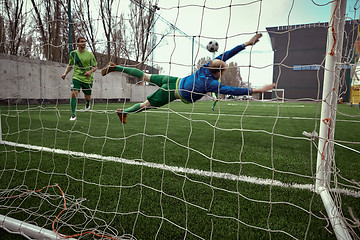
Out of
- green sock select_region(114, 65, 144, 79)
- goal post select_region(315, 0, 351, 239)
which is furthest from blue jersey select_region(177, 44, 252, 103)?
goal post select_region(315, 0, 351, 239)

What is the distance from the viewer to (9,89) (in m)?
7.52

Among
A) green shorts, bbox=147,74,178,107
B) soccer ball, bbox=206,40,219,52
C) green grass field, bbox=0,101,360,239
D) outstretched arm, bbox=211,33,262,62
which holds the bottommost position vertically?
green grass field, bbox=0,101,360,239

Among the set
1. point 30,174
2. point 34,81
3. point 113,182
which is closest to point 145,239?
point 113,182

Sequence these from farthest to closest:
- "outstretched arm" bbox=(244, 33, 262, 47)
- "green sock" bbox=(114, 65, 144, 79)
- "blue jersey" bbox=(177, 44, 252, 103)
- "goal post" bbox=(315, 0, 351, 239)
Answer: "green sock" bbox=(114, 65, 144, 79), "blue jersey" bbox=(177, 44, 252, 103), "outstretched arm" bbox=(244, 33, 262, 47), "goal post" bbox=(315, 0, 351, 239)

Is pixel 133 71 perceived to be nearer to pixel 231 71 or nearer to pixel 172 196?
pixel 231 71

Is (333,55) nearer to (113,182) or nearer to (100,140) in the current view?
(113,182)

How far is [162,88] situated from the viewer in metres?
1.88

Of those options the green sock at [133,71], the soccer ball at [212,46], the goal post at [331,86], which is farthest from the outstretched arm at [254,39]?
the green sock at [133,71]

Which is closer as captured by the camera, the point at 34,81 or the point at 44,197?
the point at 44,197

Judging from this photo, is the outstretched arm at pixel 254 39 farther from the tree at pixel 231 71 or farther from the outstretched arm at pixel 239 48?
the tree at pixel 231 71

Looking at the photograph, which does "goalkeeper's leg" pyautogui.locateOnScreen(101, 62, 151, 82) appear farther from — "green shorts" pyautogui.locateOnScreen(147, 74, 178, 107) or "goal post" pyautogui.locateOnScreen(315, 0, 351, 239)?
"goal post" pyautogui.locateOnScreen(315, 0, 351, 239)

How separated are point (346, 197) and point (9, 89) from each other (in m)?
9.46

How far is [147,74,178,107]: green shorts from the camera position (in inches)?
74.8

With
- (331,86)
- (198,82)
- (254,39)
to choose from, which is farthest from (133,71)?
(331,86)
